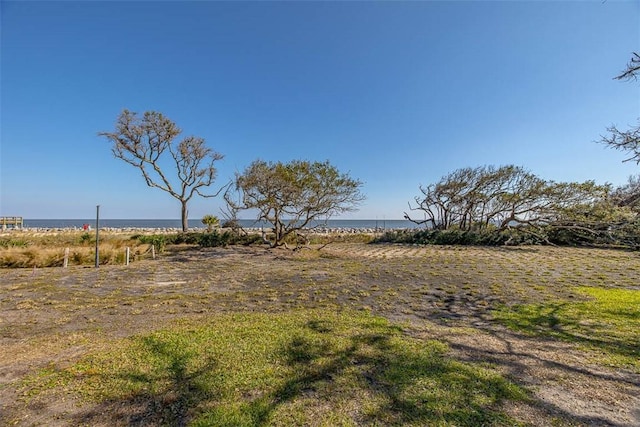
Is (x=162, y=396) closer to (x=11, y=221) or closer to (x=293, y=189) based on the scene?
(x=293, y=189)

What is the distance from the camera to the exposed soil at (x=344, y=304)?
217cm

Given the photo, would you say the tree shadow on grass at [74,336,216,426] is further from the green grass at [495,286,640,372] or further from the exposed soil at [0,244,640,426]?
A: the green grass at [495,286,640,372]

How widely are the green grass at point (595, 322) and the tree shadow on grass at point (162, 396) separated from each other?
3756 mm

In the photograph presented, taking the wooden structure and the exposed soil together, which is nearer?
the exposed soil

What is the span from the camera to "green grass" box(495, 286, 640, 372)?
9.83 ft

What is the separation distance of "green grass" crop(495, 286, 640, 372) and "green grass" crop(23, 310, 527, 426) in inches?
61.2

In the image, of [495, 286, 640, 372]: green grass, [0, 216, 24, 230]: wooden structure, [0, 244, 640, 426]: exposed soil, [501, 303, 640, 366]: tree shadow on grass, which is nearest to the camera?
[0, 244, 640, 426]: exposed soil

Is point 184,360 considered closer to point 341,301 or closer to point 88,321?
point 88,321

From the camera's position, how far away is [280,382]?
2328 millimetres

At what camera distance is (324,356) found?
2.81 m

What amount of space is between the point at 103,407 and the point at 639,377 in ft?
14.3

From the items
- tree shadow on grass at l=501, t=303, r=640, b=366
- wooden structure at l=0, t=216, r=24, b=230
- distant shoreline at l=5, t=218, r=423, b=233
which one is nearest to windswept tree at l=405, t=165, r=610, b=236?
distant shoreline at l=5, t=218, r=423, b=233

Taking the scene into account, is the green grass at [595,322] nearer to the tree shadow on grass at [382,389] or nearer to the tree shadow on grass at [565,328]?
the tree shadow on grass at [565,328]

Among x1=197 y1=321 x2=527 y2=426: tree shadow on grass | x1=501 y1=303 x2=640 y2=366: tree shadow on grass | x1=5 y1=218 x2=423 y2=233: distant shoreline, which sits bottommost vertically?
x1=501 y1=303 x2=640 y2=366: tree shadow on grass
